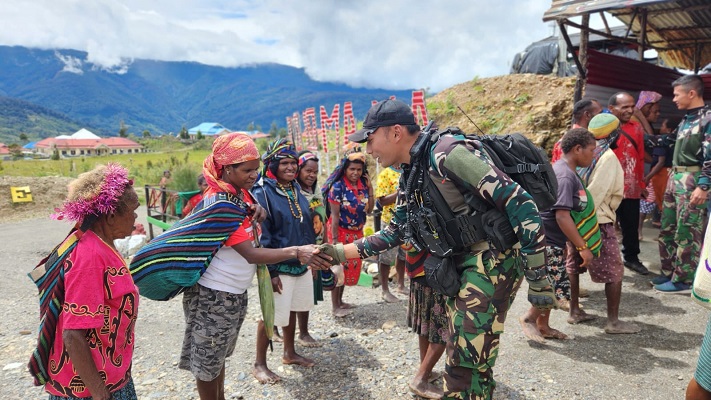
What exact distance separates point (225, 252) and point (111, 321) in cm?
76

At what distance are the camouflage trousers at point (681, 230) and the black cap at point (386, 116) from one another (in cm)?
426

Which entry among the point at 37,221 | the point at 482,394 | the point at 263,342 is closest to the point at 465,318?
the point at 482,394

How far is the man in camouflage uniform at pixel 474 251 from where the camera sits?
209 cm

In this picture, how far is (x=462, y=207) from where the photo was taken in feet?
7.37

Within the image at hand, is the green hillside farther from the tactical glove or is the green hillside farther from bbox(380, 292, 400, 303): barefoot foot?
the tactical glove

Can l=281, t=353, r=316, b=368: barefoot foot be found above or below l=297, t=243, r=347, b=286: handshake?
below

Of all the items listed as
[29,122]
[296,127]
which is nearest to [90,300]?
[296,127]

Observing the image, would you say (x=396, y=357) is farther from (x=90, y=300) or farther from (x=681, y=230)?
(x=681, y=230)

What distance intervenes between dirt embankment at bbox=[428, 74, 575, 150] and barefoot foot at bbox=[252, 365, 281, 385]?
8658mm

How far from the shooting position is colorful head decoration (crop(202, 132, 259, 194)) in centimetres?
254

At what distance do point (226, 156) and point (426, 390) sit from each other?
218 centimetres

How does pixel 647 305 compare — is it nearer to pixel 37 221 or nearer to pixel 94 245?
pixel 94 245

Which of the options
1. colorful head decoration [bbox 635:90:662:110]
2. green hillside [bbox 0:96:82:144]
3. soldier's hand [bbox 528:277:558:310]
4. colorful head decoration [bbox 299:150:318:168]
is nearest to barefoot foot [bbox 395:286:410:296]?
colorful head decoration [bbox 299:150:318:168]

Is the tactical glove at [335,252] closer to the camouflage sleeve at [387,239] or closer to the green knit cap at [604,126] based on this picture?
the camouflage sleeve at [387,239]
